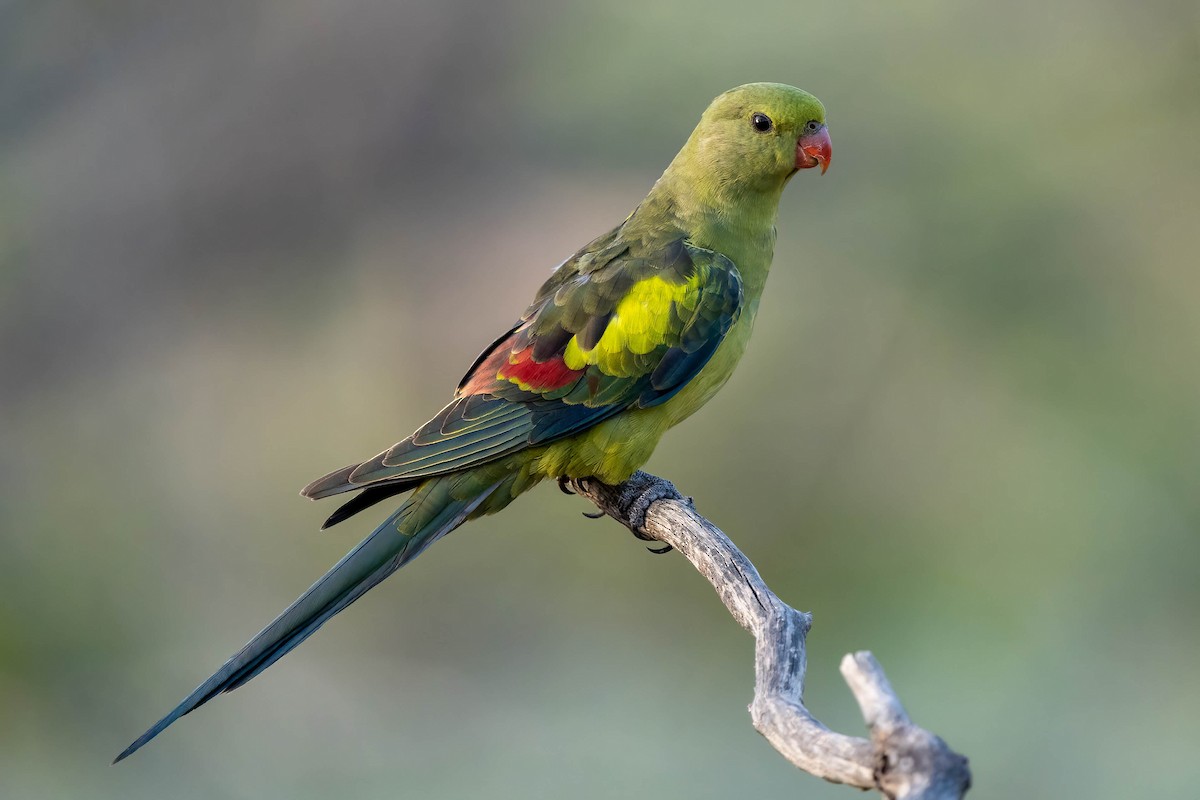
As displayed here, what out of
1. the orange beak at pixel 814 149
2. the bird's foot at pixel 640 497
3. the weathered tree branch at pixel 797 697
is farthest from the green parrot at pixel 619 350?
the weathered tree branch at pixel 797 697

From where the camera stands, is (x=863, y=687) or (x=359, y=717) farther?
(x=359, y=717)

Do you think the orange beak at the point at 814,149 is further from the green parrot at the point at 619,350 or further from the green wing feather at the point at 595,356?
the green wing feather at the point at 595,356

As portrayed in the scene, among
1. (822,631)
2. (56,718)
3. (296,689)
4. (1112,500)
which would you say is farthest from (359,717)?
(1112,500)

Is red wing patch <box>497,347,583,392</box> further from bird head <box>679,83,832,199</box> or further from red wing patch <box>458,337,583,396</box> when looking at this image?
bird head <box>679,83,832,199</box>

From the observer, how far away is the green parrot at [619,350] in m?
3.11

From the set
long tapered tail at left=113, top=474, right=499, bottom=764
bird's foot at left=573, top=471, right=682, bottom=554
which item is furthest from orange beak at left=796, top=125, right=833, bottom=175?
long tapered tail at left=113, top=474, right=499, bottom=764

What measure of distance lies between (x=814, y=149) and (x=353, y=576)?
184 centimetres

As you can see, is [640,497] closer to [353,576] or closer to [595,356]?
[595,356]

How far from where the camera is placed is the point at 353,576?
2869 millimetres

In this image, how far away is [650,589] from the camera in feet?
21.2

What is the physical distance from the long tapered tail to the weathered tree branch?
0.55 m

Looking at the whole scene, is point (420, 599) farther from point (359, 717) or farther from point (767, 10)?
point (767, 10)

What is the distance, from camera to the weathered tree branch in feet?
5.32

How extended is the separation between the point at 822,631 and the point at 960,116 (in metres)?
3.39
